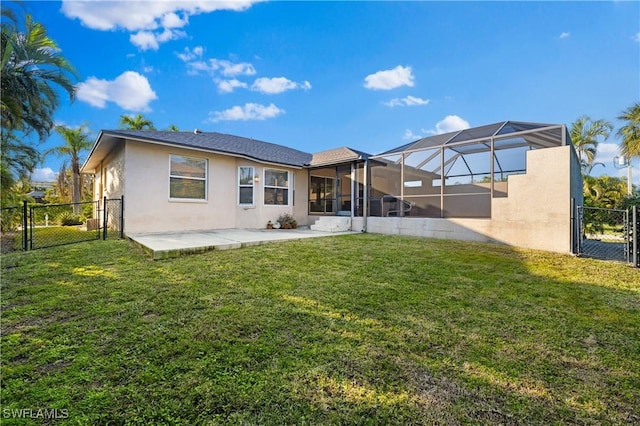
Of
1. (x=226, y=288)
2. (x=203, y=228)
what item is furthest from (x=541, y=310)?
(x=203, y=228)

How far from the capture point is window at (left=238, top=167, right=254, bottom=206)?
11152 millimetres

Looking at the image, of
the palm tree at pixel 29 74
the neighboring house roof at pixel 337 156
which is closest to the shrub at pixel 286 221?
the neighboring house roof at pixel 337 156

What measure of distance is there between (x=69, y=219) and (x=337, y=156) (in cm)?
1577

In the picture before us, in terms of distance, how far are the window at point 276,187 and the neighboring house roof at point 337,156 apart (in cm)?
146

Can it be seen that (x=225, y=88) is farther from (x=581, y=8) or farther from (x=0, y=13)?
(x=581, y=8)

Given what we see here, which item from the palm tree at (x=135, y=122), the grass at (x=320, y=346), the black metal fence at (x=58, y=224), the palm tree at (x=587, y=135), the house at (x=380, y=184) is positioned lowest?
the grass at (x=320, y=346)

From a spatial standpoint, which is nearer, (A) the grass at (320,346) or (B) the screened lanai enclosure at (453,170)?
(A) the grass at (320,346)

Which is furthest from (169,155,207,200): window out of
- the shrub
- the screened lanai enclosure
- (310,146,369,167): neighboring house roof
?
the screened lanai enclosure

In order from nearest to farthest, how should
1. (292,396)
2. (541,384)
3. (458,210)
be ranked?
1. (292,396)
2. (541,384)
3. (458,210)

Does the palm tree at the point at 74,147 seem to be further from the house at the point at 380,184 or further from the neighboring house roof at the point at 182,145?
the house at the point at 380,184

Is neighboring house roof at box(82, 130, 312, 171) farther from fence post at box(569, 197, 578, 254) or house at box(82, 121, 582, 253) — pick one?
fence post at box(569, 197, 578, 254)

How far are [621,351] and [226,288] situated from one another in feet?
14.4

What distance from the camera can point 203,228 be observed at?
33.4ft

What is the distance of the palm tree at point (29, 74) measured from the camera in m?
8.20
